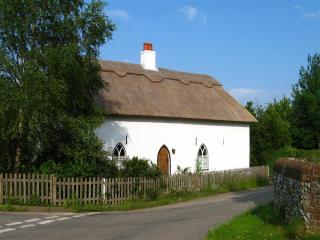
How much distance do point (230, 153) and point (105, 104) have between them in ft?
37.8

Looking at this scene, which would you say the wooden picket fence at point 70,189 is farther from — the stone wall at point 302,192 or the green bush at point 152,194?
the stone wall at point 302,192

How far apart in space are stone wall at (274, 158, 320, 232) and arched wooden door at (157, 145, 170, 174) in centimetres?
1746

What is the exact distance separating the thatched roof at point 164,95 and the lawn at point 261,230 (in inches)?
565

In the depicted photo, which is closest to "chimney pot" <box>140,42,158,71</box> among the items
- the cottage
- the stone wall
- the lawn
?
the cottage

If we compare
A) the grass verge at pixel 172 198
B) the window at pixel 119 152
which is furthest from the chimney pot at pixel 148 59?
the grass verge at pixel 172 198

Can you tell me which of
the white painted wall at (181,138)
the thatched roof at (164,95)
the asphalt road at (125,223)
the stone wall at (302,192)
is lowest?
the asphalt road at (125,223)

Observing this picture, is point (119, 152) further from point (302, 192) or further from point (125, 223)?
point (302, 192)

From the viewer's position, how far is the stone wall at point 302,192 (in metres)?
11.9

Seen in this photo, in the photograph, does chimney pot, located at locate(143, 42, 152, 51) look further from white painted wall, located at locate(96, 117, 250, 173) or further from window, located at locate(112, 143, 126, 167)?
window, located at locate(112, 143, 126, 167)

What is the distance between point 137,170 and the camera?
77.0 ft

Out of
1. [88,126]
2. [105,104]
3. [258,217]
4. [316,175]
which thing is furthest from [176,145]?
[316,175]

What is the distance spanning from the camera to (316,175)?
39.1 feet

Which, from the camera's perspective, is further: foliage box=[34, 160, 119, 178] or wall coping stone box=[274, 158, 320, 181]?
foliage box=[34, 160, 119, 178]

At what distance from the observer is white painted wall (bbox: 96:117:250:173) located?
A: 2909 cm
